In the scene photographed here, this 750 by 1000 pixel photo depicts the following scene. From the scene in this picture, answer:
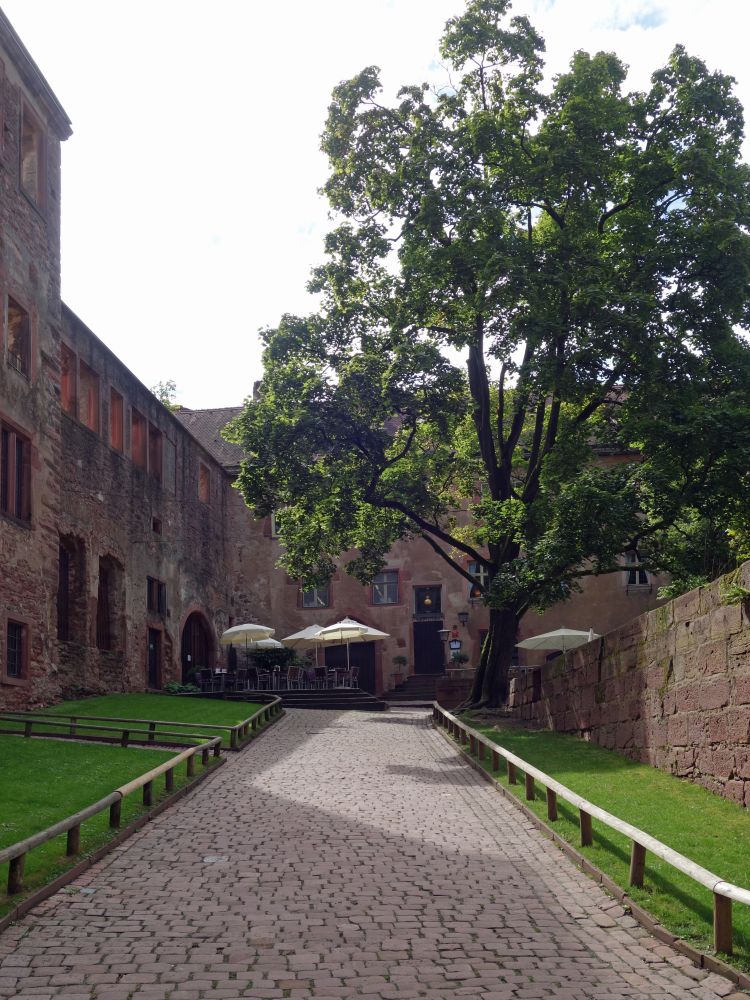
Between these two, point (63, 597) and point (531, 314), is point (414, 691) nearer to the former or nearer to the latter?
point (63, 597)

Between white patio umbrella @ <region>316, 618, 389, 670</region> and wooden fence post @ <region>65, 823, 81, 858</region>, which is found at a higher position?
white patio umbrella @ <region>316, 618, 389, 670</region>

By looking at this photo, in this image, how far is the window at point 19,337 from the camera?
880 inches

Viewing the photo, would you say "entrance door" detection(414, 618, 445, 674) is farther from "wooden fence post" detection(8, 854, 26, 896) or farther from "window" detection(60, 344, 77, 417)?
"wooden fence post" detection(8, 854, 26, 896)

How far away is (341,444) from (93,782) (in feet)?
44.7

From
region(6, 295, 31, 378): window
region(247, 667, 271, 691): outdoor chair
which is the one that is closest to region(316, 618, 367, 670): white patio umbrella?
region(247, 667, 271, 691): outdoor chair

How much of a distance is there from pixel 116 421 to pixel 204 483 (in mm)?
10192

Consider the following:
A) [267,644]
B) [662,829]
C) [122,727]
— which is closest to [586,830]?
[662,829]

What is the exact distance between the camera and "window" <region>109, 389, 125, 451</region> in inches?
1169

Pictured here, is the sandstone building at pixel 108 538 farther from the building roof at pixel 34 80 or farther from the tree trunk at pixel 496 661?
the tree trunk at pixel 496 661

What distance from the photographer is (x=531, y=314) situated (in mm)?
21047

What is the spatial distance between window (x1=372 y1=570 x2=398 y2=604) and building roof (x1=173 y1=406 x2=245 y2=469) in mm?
7386

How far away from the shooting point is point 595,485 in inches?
802

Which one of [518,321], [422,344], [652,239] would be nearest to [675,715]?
[518,321]

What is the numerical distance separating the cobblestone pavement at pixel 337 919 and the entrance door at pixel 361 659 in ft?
96.6
